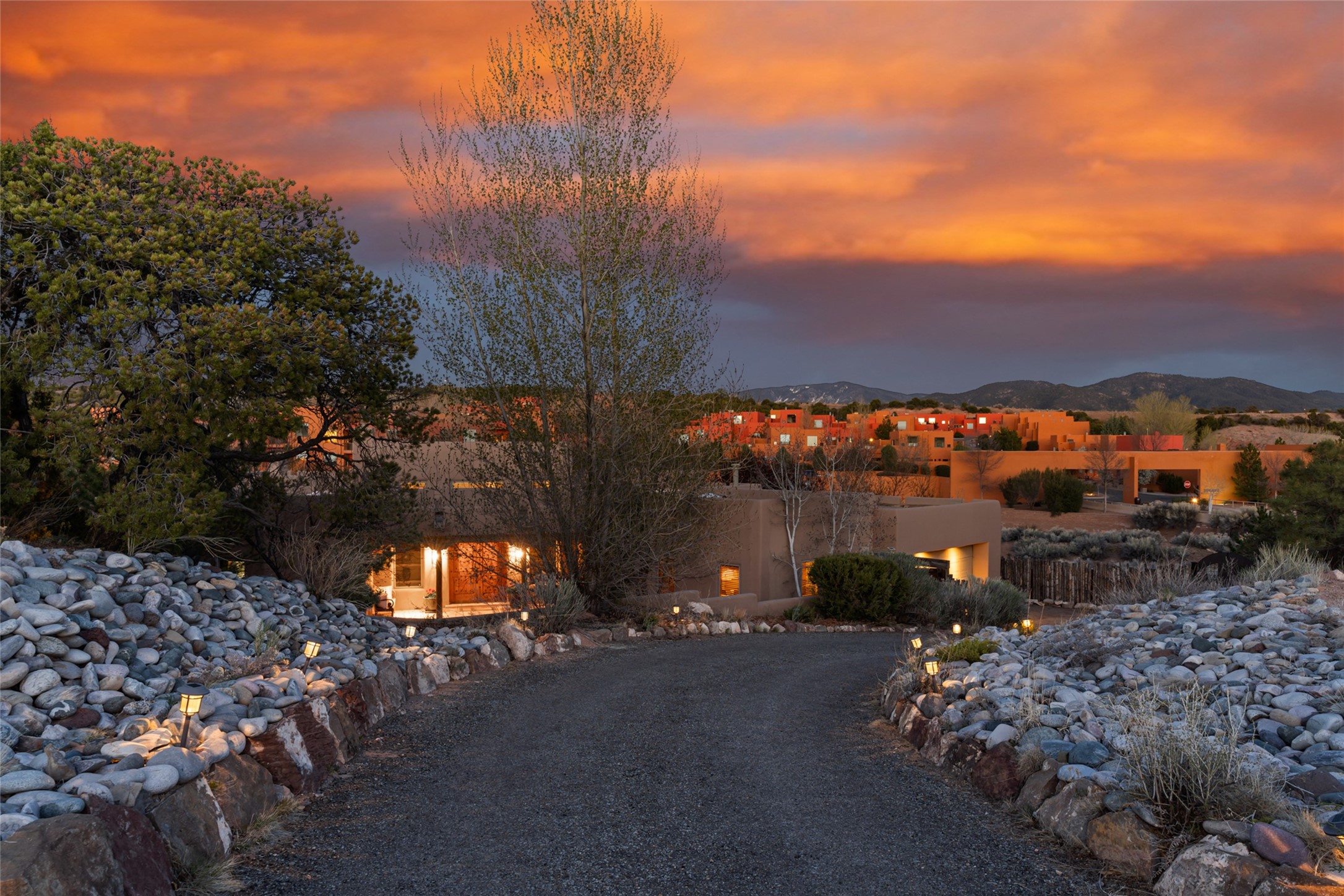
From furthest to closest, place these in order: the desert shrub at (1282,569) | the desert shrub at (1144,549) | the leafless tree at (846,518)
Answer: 1. the desert shrub at (1144,549)
2. the leafless tree at (846,518)
3. the desert shrub at (1282,569)

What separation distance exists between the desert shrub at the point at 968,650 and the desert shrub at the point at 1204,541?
21.0 m

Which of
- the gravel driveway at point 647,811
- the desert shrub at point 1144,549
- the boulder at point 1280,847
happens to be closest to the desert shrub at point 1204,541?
the desert shrub at point 1144,549

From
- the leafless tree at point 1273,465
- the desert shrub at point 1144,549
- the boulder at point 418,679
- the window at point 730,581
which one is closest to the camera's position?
the boulder at point 418,679

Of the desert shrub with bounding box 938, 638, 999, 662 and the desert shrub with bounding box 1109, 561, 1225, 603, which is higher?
the desert shrub with bounding box 1109, 561, 1225, 603

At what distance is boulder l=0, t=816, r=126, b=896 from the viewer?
9.18ft

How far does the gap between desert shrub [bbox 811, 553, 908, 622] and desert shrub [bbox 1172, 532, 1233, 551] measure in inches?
626

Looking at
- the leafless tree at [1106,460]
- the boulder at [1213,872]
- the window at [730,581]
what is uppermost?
the leafless tree at [1106,460]

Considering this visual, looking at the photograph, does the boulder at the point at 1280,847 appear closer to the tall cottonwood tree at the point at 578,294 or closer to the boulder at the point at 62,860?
the boulder at the point at 62,860

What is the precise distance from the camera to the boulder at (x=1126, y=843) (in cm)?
361

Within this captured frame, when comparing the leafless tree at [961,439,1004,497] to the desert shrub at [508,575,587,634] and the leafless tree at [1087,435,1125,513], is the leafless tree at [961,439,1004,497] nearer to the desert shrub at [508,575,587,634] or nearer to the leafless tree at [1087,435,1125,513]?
the leafless tree at [1087,435,1125,513]

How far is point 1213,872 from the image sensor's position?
10.9 ft

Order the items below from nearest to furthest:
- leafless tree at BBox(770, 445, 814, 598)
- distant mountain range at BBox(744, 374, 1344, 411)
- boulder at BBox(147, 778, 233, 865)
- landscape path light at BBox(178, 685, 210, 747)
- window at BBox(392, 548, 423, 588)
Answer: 1. boulder at BBox(147, 778, 233, 865)
2. landscape path light at BBox(178, 685, 210, 747)
3. window at BBox(392, 548, 423, 588)
4. leafless tree at BBox(770, 445, 814, 598)
5. distant mountain range at BBox(744, 374, 1344, 411)

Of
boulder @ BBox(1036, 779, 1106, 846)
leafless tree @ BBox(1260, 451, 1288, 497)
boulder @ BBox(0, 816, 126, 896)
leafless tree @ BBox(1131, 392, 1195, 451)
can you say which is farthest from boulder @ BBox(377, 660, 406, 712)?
leafless tree @ BBox(1131, 392, 1195, 451)

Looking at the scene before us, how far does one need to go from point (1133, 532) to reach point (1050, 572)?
9.21m
